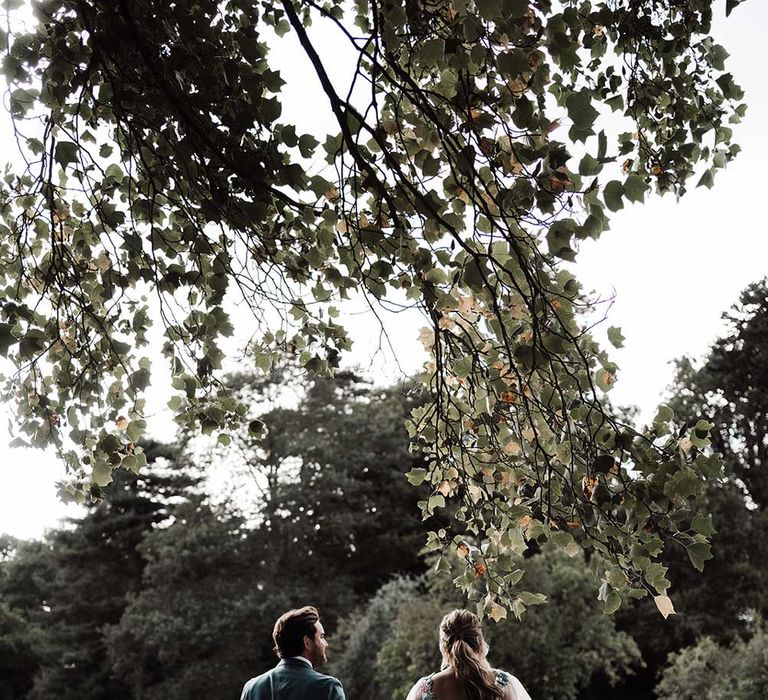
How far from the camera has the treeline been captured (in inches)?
832

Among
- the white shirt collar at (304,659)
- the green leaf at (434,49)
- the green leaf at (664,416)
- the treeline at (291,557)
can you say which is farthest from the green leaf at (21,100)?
the treeline at (291,557)

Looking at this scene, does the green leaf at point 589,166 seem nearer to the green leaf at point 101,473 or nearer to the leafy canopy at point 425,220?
the leafy canopy at point 425,220

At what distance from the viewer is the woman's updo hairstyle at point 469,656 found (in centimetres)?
482

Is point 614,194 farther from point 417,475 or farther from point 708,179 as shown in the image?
point 417,475

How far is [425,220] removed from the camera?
267cm

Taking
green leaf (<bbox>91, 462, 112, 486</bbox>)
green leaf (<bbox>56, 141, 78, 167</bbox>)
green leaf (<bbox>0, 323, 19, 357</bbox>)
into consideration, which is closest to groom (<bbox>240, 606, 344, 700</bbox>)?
green leaf (<bbox>91, 462, 112, 486</bbox>)

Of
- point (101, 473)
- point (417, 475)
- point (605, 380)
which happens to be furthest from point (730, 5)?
point (101, 473)

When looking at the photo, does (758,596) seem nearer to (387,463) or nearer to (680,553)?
(680,553)

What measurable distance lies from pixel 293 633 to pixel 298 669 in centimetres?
17

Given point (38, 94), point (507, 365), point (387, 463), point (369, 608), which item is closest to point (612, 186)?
point (507, 365)

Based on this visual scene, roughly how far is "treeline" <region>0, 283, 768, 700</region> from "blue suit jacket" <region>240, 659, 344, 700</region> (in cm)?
1306

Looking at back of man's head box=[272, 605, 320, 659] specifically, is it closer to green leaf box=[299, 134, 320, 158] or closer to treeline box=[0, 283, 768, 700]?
green leaf box=[299, 134, 320, 158]

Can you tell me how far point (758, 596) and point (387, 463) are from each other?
1174 centimetres

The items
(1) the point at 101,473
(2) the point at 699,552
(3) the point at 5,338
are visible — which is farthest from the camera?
(1) the point at 101,473
